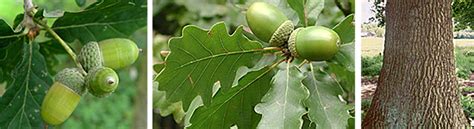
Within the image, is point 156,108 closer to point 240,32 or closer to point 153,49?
point 153,49

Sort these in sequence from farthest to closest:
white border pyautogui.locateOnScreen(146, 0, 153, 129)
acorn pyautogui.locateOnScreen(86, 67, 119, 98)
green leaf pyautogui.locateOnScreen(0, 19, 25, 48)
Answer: white border pyautogui.locateOnScreen(146, 0, 153, 129) → green leaf pyautogui.locateOnScreen(0, 19, 25, 48) → acorn pyautogui.locateOnScreen(86, 67, 119, 98)

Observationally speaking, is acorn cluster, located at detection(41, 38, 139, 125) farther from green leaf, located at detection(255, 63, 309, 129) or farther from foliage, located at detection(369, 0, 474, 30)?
foliage, located at detection(369, 0, 474, 30)

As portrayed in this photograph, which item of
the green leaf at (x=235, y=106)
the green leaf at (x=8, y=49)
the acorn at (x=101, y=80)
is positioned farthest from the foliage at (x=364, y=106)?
the green leaf at (x=8, y=49)

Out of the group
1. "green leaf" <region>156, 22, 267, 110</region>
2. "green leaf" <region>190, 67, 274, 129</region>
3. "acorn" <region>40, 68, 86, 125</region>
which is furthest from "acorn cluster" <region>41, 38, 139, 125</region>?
"green leaf" <region>190, 67, 274, 129</region>

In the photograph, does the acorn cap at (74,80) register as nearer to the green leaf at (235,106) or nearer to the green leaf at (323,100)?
the green leaf at (235,106)

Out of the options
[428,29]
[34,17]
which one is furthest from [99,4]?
[428,29]

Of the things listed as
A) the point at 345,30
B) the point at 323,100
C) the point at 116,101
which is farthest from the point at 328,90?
the point at 116,101

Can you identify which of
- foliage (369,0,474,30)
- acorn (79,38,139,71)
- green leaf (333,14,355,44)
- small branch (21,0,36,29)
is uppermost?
small branch (21,0,36,29)

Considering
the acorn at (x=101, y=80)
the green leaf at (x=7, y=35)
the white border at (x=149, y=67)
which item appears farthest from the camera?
the white border at (x=149, y=67)
